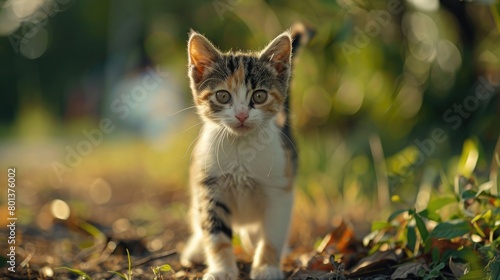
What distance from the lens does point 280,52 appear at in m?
2.22

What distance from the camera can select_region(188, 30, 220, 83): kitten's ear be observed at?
2202mm

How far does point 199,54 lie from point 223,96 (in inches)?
Result: 7.9

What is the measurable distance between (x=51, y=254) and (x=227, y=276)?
99 cm

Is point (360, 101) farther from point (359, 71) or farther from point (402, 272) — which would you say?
point (402, 272)

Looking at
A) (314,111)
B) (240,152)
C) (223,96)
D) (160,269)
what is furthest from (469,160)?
(314,111)

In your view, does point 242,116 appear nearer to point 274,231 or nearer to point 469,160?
point 274,231

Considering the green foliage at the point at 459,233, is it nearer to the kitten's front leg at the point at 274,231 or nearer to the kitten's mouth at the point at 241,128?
the kitten's front leg at the point at 274,231

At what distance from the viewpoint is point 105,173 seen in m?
5.30

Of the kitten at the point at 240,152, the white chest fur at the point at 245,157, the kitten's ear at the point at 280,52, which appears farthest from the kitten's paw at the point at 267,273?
the kitten's ear at the point at 280,52

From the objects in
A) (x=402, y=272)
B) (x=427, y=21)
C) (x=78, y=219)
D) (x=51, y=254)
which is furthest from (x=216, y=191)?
(x=427, y=21)

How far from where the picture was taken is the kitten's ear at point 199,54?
2.20 m

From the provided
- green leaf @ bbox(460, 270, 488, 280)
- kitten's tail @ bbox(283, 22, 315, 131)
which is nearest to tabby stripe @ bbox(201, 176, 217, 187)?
kitten's tail @ bbox(283, 22, 315, 131)

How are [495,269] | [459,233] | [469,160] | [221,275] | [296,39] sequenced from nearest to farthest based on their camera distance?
[495,269]
[459,233]
[221,275]
[469,160]
[296,39]

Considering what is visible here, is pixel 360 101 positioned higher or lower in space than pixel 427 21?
lower
